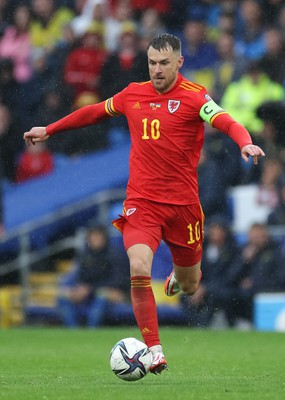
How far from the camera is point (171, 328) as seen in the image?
14805 millimetres

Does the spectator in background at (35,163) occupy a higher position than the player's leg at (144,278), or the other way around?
the spectator in background at (35,163)

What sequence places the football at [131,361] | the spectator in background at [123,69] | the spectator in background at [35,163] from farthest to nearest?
the spectator in background at [35,163], the spectator in background at [123,69], the football at [131,361]

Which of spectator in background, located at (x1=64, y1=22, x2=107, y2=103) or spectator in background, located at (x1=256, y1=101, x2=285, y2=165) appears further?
spectator in background, located at (x1=64, y1=22, x2=107, y2=103)

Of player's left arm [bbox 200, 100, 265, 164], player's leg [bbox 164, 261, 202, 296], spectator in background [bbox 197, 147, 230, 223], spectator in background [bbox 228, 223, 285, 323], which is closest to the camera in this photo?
player's left arm [bbox 200, 100, 265, 164]

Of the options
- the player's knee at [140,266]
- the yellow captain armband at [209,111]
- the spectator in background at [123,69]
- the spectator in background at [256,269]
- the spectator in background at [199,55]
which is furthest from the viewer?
the spectator in background at [123,69]

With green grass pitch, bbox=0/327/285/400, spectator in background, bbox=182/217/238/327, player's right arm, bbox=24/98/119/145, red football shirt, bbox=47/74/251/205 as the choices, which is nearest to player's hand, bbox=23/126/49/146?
player's right arm, bbox=24/98/119/145

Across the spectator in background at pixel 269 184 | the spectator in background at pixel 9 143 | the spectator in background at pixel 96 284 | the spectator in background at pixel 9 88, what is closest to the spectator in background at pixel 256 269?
the spectator in background at pixel 269 184

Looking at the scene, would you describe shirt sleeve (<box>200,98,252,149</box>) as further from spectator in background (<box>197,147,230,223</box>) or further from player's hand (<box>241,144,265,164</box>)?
spectator in background (<box>197,147,230,223</box>)

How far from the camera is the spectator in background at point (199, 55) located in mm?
16531

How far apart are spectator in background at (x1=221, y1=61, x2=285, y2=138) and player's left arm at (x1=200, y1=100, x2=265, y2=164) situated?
701 cm

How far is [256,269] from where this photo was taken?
14234 millimetres

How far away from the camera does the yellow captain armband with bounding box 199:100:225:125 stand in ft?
26.6

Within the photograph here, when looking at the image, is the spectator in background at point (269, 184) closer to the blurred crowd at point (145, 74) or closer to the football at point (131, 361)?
the blurred crowd at point (145, 74)

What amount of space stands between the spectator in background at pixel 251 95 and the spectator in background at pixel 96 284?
2.38 metres
